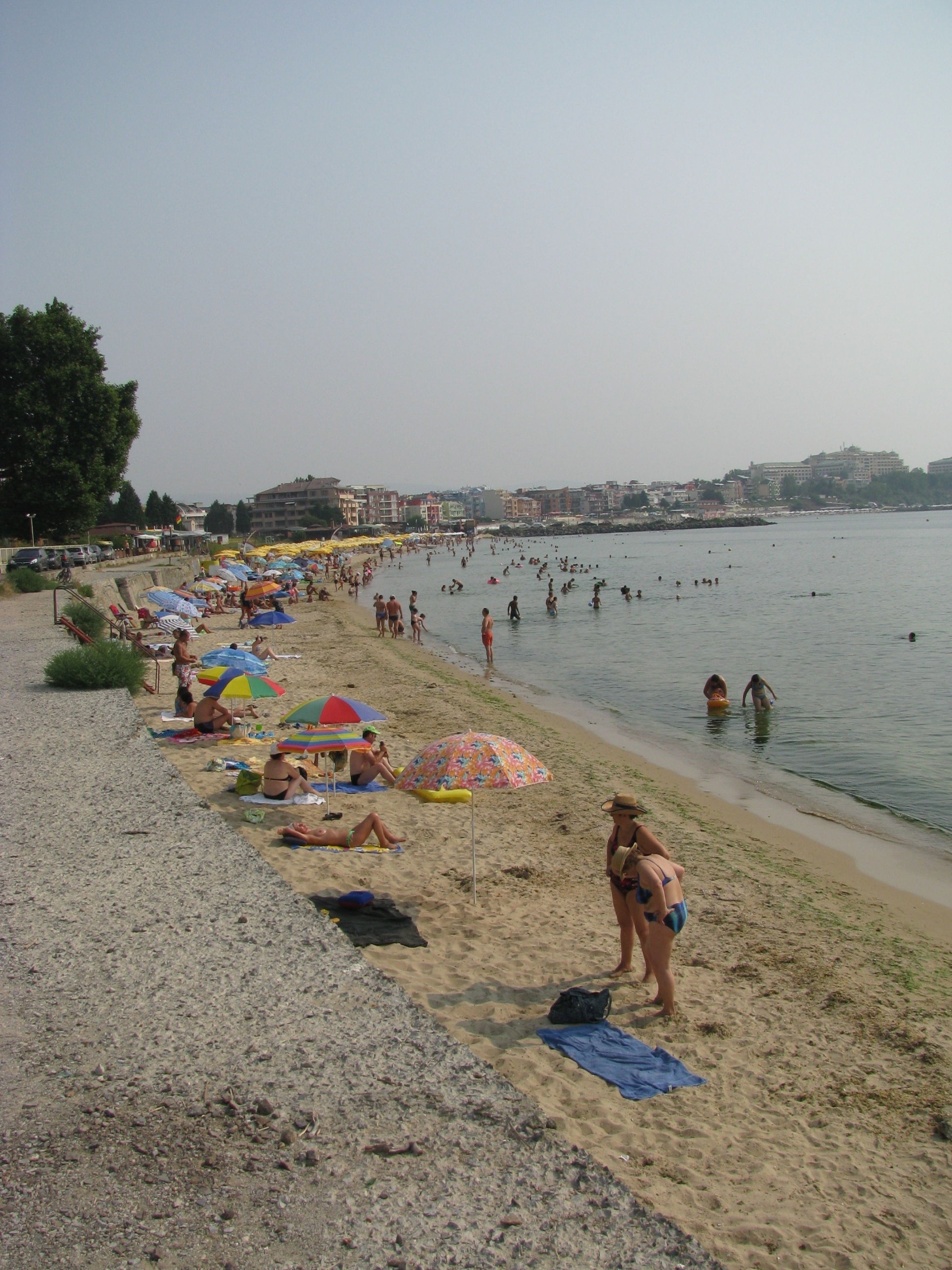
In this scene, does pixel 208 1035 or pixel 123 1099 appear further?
pixel 208 1035

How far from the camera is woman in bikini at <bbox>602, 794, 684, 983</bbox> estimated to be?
230 inches

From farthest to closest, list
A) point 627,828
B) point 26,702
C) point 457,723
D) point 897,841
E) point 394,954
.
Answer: point 457,723 → point 26,702 → point 897,841 → point 394,954 → point 627,828

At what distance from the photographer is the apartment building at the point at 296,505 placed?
14450cm

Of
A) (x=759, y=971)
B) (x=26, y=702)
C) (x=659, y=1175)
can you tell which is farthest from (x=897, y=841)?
(x=26, y=702)

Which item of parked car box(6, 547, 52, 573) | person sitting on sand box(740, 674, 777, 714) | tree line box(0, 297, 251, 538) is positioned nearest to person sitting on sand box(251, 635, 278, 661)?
person sitting on sand box(740, 674, 777, 714)

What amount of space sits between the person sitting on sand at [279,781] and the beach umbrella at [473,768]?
2749 millimetres

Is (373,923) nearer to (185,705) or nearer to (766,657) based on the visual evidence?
(185,705)

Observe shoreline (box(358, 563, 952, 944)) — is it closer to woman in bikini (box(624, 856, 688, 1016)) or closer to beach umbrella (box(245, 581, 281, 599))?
woman in bikini (box(624, 856, 688, 1016))

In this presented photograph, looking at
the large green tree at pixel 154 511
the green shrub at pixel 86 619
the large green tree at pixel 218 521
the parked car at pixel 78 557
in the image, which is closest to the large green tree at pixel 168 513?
the large green tree at pixel 154 511

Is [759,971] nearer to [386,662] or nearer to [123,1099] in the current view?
[123,1099]

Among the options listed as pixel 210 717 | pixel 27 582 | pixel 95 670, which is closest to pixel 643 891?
pixel 210 717

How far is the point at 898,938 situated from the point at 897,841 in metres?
3.49

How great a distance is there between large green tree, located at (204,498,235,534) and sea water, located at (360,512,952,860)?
7859 cm

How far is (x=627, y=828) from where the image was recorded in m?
5.95
